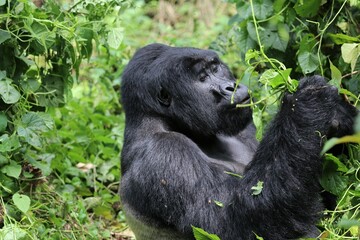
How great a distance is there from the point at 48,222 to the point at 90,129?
1472mm

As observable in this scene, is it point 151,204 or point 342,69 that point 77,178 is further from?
point 342,69

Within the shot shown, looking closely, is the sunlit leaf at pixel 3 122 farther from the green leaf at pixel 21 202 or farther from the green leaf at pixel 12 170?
the green leaf at pixel 21 202

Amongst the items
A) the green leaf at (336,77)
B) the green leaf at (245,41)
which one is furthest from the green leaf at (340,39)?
the green leaf at (245,41)

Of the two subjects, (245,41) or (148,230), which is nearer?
(148,230)

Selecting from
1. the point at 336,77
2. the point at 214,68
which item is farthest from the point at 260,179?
the point at 214,68

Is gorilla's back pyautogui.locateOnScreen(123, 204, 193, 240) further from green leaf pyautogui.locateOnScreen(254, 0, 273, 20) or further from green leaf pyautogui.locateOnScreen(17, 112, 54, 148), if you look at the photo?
green leaf pyautogui.locateOnScreen(254, 0, 273, 20)

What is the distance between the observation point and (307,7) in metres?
4.42

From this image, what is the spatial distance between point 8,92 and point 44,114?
34cm

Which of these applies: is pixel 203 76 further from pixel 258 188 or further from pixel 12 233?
pixel 12 233

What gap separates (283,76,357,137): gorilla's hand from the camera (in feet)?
12.5

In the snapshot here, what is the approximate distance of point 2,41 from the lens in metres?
4.27

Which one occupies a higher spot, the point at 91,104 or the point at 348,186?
the point at 348,186

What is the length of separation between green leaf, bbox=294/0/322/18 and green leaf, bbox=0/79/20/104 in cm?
174

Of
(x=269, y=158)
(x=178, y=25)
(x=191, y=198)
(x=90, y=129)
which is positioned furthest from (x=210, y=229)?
(x=178, y=25)
